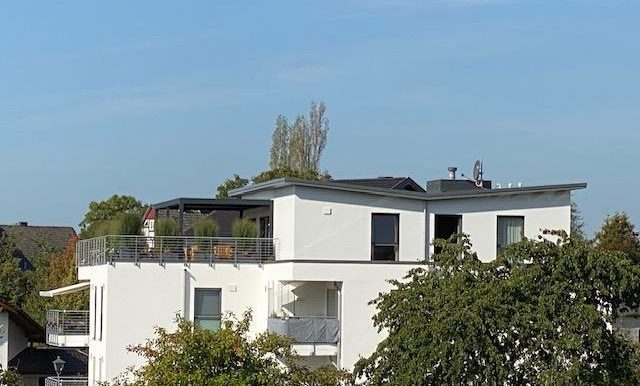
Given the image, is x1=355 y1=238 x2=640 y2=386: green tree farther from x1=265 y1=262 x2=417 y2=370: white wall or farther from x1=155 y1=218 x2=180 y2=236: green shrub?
x1=155 y1=218 x2=180 y2=236: green shrub

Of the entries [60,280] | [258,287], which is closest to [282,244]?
[258,287]

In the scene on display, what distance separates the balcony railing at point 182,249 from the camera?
4647 centimetres

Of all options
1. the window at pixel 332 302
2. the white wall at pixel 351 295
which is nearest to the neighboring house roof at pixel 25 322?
the white wall at pixel 351 295

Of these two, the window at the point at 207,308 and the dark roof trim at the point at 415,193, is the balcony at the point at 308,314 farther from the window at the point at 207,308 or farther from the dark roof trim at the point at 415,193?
the dark roof trim at the point at 415,193

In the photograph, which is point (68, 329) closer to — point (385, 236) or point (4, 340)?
point (4, 340)

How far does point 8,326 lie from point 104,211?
40.5 m

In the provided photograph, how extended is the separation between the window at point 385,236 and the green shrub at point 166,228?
6445 mm

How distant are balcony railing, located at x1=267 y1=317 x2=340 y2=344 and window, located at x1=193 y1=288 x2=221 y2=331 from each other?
7.27 ft

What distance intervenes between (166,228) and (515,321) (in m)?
16.9

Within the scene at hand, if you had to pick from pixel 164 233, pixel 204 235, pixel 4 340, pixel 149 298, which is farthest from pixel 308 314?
pixel 4 340

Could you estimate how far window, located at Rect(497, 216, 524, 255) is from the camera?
4809cm

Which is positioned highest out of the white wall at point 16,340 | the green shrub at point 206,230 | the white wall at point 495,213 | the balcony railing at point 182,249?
the white wall at point 495,213

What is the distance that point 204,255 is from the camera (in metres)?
47.1

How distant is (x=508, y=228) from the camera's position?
48.1 meters
